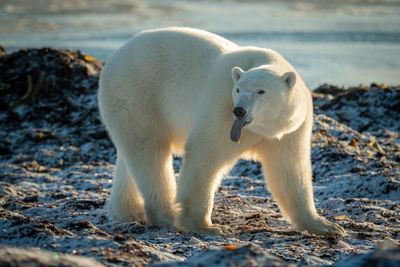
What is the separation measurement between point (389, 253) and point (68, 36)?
83.4ft

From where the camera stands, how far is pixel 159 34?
5.07 meters

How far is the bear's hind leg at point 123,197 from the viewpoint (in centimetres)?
553

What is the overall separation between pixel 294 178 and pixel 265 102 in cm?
114

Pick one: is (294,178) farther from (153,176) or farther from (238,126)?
(153,176)

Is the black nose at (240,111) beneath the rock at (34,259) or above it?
above

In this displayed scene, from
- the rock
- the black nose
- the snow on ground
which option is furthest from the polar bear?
the rock

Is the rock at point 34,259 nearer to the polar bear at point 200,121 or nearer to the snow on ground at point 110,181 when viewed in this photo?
the snow on ground at point 110,181

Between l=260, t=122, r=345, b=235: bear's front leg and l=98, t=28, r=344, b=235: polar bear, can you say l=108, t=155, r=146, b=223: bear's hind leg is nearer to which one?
l=98, t=28, r=344, b=235: polar bear

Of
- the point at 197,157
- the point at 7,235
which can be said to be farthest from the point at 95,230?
the point at 197,157

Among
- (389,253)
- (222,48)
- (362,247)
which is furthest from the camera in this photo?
(222,48)

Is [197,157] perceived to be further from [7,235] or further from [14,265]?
[14,265]

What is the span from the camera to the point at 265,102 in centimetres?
380

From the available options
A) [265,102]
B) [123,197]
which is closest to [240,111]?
[265,102]

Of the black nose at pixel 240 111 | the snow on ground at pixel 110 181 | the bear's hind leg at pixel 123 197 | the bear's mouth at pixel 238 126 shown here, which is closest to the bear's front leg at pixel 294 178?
the snow on ground at pixel 110 181
